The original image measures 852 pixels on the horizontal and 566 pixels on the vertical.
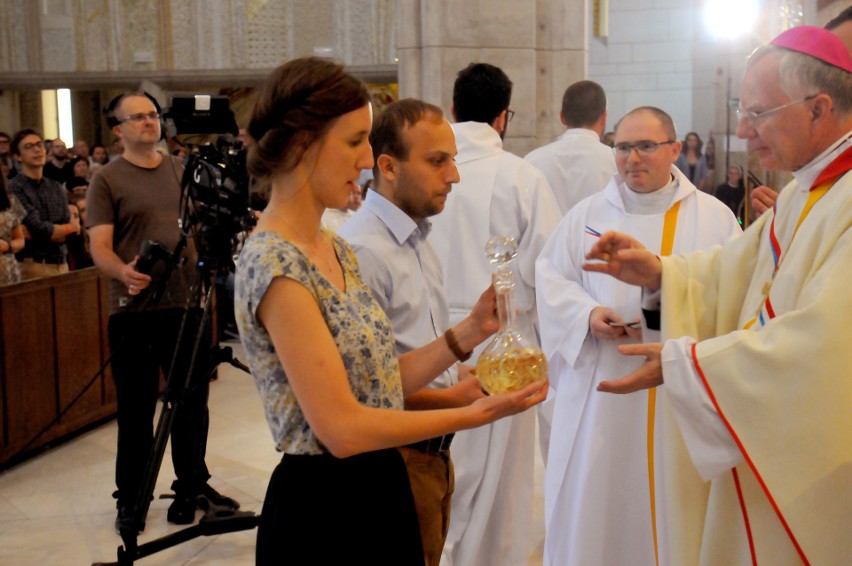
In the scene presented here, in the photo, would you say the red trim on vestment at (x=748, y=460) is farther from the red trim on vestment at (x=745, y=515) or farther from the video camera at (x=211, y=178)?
the video camera at (x=211, y=178)

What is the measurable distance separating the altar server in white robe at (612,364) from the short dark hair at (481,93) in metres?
0.79

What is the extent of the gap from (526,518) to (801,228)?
188cm

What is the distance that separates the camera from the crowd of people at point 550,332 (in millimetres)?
1931

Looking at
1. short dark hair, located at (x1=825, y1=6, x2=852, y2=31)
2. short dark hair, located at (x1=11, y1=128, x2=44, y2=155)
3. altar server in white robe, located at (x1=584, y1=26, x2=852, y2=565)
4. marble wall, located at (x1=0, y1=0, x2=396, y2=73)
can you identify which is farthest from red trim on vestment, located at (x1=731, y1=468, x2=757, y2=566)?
marble wall, located at (x1=0, y1=0, x2=396, y2=73)

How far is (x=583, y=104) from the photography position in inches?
206

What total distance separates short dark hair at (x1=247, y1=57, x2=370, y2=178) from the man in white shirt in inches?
131

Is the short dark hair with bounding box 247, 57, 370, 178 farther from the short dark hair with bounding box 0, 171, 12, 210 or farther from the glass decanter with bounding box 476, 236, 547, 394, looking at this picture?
the short dark hair with bounding box 0, 171, 12, 210

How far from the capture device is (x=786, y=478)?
2.20m

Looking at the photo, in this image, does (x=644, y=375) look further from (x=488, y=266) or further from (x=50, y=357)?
(x=50, y=357)

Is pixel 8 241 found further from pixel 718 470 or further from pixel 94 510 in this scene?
pixel 718 470

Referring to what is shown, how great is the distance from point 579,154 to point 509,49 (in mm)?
1987

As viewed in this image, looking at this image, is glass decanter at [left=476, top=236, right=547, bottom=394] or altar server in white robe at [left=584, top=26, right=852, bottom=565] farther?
altar server in white robe at [left=584, top=26, right=852, bottom=565]

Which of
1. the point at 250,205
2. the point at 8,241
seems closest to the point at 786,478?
the point at 250,205

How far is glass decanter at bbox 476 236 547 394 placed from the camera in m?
2.02
